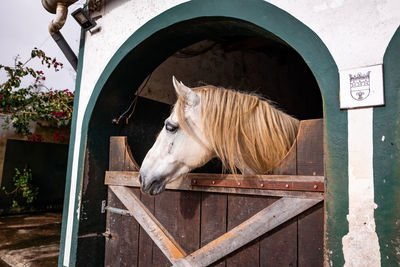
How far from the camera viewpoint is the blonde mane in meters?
1.50

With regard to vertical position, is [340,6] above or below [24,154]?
above

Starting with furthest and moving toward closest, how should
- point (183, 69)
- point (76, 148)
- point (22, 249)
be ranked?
1. point (22, 249)
2. point (183, 69)
3. point (76, 148)

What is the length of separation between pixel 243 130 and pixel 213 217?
0.56m

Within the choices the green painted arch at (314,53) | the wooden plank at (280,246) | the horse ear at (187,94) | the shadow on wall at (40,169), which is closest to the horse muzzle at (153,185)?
the horse ear at (187,94)

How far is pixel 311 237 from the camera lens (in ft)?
4.07

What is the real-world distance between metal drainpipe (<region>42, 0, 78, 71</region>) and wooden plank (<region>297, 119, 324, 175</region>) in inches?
97.0

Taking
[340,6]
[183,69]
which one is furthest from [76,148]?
[340,6]

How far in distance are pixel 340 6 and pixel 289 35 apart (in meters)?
0.25

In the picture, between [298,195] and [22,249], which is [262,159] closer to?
[298,195]

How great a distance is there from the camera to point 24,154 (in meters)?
6.14

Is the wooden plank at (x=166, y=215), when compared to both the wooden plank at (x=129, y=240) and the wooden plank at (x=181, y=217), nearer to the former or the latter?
the wooden plank at (x=181, y=217)

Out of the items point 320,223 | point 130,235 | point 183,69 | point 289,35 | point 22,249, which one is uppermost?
point 183,69

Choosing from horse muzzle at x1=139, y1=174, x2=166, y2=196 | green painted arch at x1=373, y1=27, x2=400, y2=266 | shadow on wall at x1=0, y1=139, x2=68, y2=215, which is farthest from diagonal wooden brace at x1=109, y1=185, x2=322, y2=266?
shadow on wall at x1=0, y1=139, x2=68, y2=215

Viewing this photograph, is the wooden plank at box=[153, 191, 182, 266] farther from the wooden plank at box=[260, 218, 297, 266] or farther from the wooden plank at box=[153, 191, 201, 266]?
the wooden plank at box=[260, 218, 297, 266]
